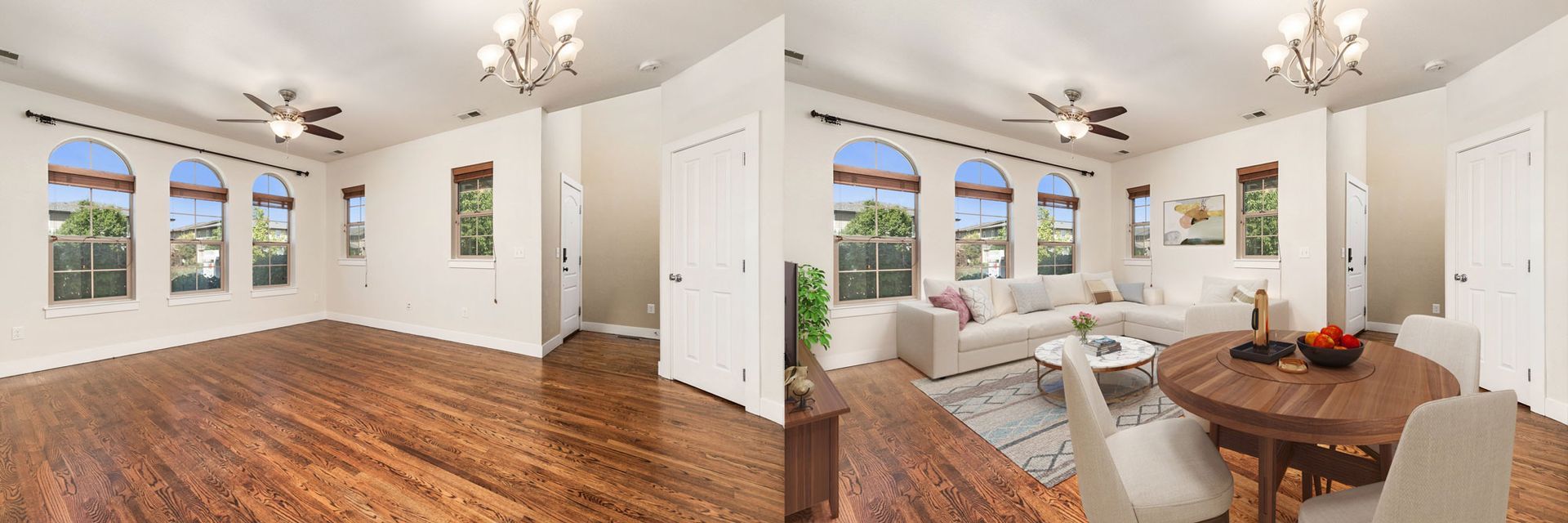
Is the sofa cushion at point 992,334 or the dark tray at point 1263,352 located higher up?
the dark tray at point 1263,352

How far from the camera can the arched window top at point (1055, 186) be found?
5199 millimetres

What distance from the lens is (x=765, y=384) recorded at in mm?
2586

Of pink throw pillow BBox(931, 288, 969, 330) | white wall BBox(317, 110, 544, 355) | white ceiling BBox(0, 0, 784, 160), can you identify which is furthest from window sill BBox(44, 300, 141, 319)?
pink throw pillow BBox(931, 288, 969, 330)

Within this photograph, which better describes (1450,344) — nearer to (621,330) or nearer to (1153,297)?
(1153,297)

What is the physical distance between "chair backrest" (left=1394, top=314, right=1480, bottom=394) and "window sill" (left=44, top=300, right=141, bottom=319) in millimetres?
8529

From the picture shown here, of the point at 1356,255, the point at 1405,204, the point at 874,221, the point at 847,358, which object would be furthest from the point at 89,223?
the point at 1405,204

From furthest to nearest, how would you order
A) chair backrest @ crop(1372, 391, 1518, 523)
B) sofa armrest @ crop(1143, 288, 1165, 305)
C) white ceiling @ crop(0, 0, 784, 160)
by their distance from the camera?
sofa armrest @ crop(1143, 288, 1165, 305)
white ceiling @ crop(0, 0, 784, 160)
chair backrest @ crop(1372, 391, 1518, 523)

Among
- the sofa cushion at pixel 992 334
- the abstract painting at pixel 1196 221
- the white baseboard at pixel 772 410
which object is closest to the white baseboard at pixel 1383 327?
the abstract painting at pixel 1196 221

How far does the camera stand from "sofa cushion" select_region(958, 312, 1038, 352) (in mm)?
3506

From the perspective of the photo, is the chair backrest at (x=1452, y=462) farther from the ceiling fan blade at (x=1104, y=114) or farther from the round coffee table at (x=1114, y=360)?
the ceiling fan blade at (x=1104, y=114)

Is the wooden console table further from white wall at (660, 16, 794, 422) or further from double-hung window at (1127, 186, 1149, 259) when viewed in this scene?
double-hung window at (1127, 186, 1149, 259)

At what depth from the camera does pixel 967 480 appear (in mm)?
1934

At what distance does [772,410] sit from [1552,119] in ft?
15.3

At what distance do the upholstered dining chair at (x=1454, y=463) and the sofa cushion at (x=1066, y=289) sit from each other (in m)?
3.84
